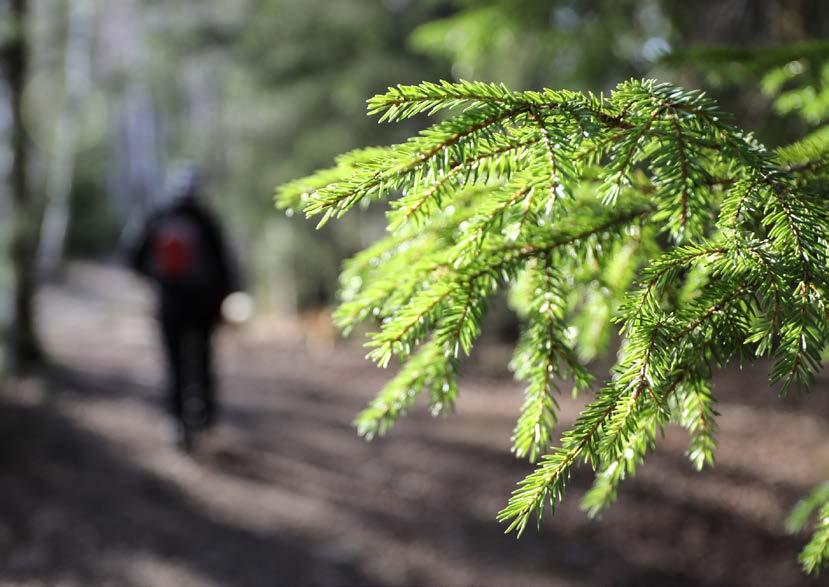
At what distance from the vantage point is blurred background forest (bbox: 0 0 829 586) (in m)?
3.70

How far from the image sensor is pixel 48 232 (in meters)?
20.2

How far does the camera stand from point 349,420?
6738 millimetres

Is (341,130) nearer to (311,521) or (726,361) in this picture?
(311,521)

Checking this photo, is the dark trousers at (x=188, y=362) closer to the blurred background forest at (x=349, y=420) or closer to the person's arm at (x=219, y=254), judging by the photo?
the person's arm at (x=219, y=254)

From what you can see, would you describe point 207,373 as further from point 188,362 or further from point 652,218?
point 652,218

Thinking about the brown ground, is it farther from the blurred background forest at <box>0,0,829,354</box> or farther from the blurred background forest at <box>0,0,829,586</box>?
A: the blurred background forest at <box>0,0,829,354</box>

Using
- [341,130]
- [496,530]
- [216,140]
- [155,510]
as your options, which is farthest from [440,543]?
[216,140]

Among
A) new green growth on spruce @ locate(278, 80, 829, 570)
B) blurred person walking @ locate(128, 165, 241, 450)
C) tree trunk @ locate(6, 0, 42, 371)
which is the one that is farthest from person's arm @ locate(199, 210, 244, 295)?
new green growth on spruce @ locate(278, 80, 829, 570)

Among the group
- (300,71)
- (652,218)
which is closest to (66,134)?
(300,71)

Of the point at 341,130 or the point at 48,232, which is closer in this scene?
the point at 341,130

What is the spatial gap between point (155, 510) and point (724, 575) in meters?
3.90

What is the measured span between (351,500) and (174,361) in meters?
1.99

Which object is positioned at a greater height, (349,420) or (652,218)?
(652,218)

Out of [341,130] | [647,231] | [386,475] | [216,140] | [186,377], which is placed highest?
[216,140]
